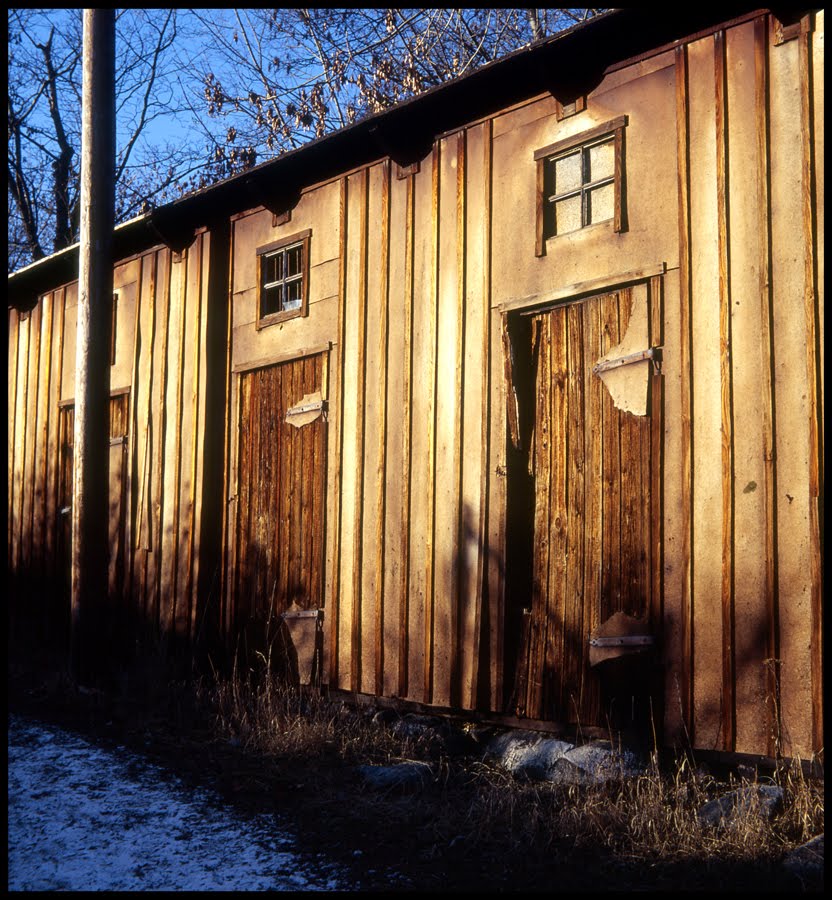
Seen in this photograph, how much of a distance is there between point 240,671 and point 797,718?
17.3 ft

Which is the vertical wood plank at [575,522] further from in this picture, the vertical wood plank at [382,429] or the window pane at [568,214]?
the vertical wood plank at [382,429]

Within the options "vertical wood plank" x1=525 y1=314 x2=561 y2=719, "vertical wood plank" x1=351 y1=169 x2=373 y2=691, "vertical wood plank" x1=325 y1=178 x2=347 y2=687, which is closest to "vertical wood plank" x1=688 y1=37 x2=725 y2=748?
"vertical wood plank" x1=525 y1=314 x2=561 y2=719

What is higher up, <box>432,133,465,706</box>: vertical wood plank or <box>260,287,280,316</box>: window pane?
<box>260,287,280,316</box>: window pane

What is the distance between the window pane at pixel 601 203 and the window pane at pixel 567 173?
16cm

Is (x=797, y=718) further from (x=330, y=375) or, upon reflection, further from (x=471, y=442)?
(x=330, y=375)

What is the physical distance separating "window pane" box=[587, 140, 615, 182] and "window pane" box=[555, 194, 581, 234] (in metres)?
0.19

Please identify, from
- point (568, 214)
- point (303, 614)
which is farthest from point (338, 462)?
point (568, 214)

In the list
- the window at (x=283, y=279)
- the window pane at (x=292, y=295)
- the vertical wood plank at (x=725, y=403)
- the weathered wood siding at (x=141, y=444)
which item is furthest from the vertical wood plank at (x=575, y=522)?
the weathered wood siding at (x=141, y=444)

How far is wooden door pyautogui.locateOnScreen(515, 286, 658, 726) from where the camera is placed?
619 centimetres

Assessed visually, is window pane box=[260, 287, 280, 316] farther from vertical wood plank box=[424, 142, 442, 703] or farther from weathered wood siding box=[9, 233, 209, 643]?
vertical wood plank box=[424, 142, 442, 703]

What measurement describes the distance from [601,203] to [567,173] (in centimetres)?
Result: 39

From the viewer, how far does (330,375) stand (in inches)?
327

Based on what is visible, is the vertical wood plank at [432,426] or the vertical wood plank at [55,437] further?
the vertical wood plank at [55,437]

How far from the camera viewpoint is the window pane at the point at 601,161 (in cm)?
659
